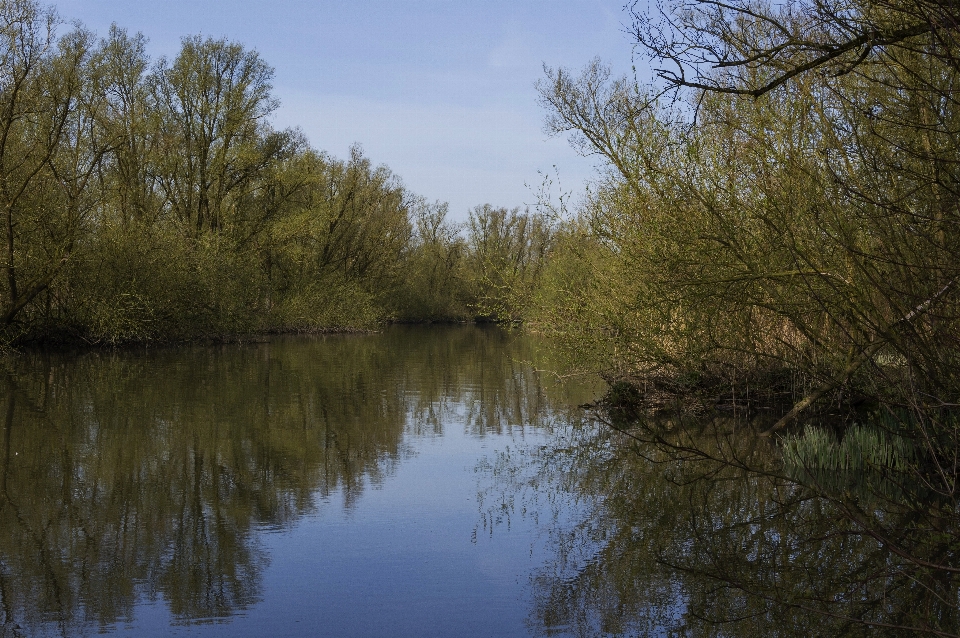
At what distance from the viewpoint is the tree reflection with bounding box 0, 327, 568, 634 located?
5.84 meters

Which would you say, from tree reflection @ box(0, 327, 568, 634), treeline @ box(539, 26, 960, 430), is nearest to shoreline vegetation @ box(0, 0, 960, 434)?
treeline @ box(539, 26, 960, 430)

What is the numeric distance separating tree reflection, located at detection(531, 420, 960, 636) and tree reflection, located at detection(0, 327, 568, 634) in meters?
2.24

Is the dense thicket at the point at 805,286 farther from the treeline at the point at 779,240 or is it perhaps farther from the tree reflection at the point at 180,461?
the tree reflection at the point at 180,461

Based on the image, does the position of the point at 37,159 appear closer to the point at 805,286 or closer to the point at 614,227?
the point at 614,227

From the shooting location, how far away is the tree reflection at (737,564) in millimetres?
5266

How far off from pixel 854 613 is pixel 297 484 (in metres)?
5.42

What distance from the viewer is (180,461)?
32.9 feet

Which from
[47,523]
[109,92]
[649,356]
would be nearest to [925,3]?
[47,523]

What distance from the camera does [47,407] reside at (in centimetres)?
1401

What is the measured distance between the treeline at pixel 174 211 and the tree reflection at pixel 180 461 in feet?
9.84

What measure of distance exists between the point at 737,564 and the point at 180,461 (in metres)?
6.20

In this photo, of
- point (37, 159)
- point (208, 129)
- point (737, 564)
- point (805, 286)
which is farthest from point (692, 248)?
point (208, 129)

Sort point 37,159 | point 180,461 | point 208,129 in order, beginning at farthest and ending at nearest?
point 208,129, point 37,159, point 180,461

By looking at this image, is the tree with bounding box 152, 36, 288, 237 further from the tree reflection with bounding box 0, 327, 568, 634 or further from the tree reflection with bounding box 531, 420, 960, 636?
the tree reflection with bounding box 531, 420, 960, 636
